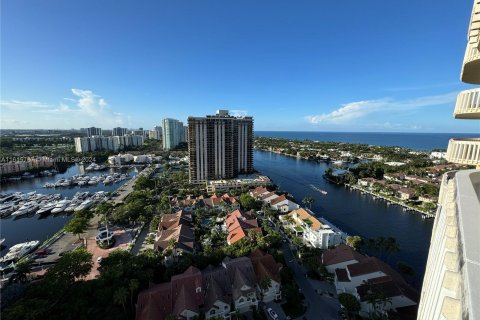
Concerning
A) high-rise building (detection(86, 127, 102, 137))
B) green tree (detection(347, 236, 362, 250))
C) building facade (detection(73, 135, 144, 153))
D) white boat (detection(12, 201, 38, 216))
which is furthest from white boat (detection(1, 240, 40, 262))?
high-rise building (detection(86, 127, 102, 137))

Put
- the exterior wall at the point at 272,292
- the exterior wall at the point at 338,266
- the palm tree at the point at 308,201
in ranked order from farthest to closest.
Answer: the palm tree at the point at 308,201 → the exterior wall at the point at 338,266 → the exterior wall at the point at 272,292

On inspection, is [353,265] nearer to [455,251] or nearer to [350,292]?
[350,292]

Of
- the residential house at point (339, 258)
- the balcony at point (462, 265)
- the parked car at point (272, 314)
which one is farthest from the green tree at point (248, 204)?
the balcony at point (462, 265)

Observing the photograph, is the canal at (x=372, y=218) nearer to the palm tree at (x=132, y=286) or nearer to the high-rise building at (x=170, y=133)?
the palm tree at (x=132, y=286)

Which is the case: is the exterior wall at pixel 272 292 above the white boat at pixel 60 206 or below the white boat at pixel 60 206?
above

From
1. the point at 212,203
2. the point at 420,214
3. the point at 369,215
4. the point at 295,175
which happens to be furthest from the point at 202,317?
the point at 295,175

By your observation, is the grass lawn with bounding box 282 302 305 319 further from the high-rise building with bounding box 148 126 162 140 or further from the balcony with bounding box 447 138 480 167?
the high-rise building with bounding box 148 126 162 140

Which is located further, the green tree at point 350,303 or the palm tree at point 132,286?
the palm tree at point 132,286
